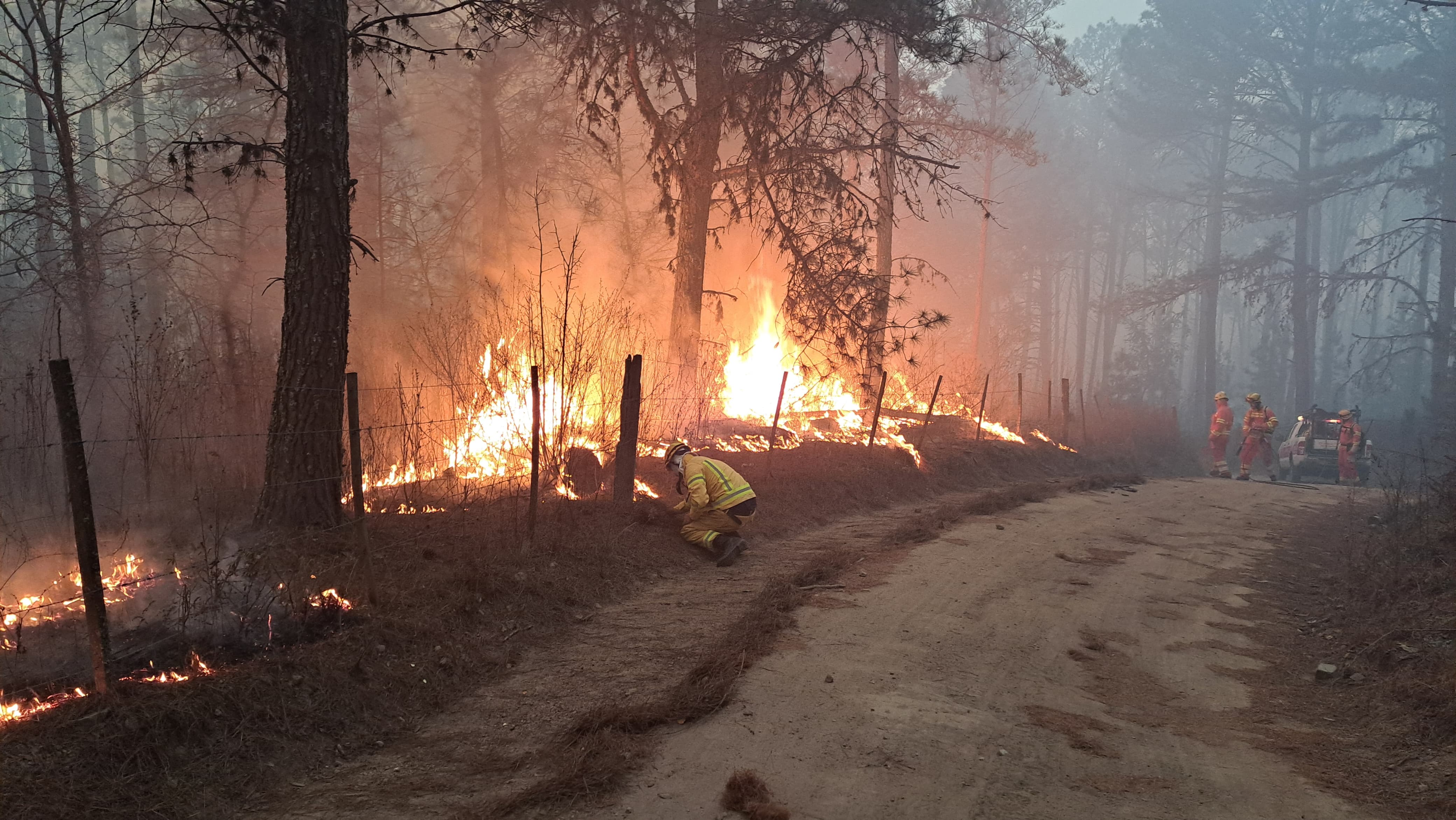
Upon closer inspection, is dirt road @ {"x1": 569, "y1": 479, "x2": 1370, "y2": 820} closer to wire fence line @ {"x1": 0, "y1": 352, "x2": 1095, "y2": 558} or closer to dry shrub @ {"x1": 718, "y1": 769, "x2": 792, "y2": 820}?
dry shrub @ {"x1": 718, "y1": 769, "x2": 792, "y2": 820}

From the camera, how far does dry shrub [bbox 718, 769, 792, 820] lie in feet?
13.0

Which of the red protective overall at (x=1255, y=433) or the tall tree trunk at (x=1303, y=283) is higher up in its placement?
the tall tree trunk at (x=1303, y=283)

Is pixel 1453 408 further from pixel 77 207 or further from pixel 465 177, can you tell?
pixel 77 207

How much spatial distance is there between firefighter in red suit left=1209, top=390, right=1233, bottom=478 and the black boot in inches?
681

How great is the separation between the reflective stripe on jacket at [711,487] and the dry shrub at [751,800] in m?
5.15

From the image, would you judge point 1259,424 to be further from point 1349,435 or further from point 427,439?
point 427,439

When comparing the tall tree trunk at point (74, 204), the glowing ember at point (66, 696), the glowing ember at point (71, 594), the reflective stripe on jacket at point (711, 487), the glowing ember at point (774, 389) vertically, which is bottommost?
the glowing ember at point (66, 696)

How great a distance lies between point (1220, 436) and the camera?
73.6 feet

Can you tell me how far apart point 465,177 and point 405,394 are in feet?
37.3

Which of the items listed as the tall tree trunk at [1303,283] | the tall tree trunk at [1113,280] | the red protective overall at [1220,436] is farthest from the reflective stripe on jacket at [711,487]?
the tall tree trunk at [1113,280]

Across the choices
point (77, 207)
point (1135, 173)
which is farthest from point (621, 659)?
point (1135, 173)

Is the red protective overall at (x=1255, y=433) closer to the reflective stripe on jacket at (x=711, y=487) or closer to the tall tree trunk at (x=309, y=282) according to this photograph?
the reflective stripe on jacket at (x=711, y=487)

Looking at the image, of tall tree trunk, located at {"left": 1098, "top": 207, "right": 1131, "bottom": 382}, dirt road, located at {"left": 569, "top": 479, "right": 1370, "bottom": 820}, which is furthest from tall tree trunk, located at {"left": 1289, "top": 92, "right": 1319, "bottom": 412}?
dirt road, located at {"left": 569, "top": 479, "right": 1370, "bottom": 820}

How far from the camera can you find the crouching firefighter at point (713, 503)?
9.43 meters
